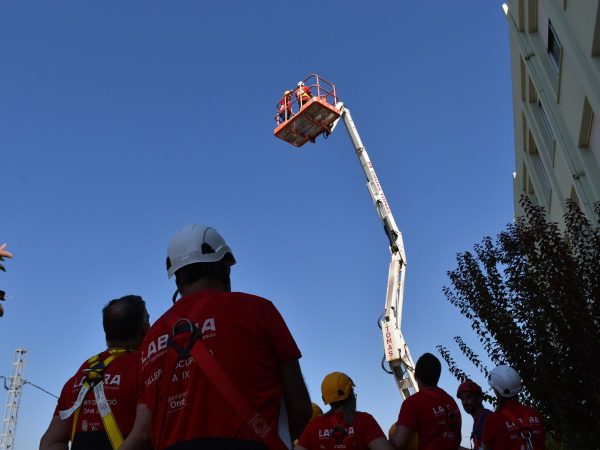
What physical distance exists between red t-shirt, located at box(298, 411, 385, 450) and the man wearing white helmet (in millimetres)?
1046

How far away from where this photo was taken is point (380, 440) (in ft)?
14.1

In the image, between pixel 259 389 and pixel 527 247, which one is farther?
pixel 527 247

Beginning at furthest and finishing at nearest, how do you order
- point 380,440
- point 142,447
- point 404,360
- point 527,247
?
point 404,360, point 527,247, point 380,440, point 142,447

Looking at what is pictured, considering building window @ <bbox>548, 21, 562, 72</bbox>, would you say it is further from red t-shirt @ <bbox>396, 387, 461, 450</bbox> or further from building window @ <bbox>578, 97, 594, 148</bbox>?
red t-shirt @ <bbox>396, 387, 461, 450</bbox>

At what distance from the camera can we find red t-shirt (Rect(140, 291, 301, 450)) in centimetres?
221

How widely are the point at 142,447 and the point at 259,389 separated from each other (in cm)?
65

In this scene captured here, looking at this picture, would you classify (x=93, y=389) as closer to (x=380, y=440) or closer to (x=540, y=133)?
(x=380, y=440)

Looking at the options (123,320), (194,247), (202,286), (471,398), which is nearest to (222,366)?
(202,286)

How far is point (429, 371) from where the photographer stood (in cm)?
498

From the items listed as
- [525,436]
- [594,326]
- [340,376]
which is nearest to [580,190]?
[594,326]

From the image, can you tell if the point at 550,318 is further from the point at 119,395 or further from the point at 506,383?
the point at 119,395

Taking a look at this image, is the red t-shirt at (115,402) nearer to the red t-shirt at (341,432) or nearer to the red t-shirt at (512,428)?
the red t-shirt at (341,432)

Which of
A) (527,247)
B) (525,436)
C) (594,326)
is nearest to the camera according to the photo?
(525,436)

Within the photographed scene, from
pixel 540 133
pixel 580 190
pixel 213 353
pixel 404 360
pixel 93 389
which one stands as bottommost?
pixel 213 353
